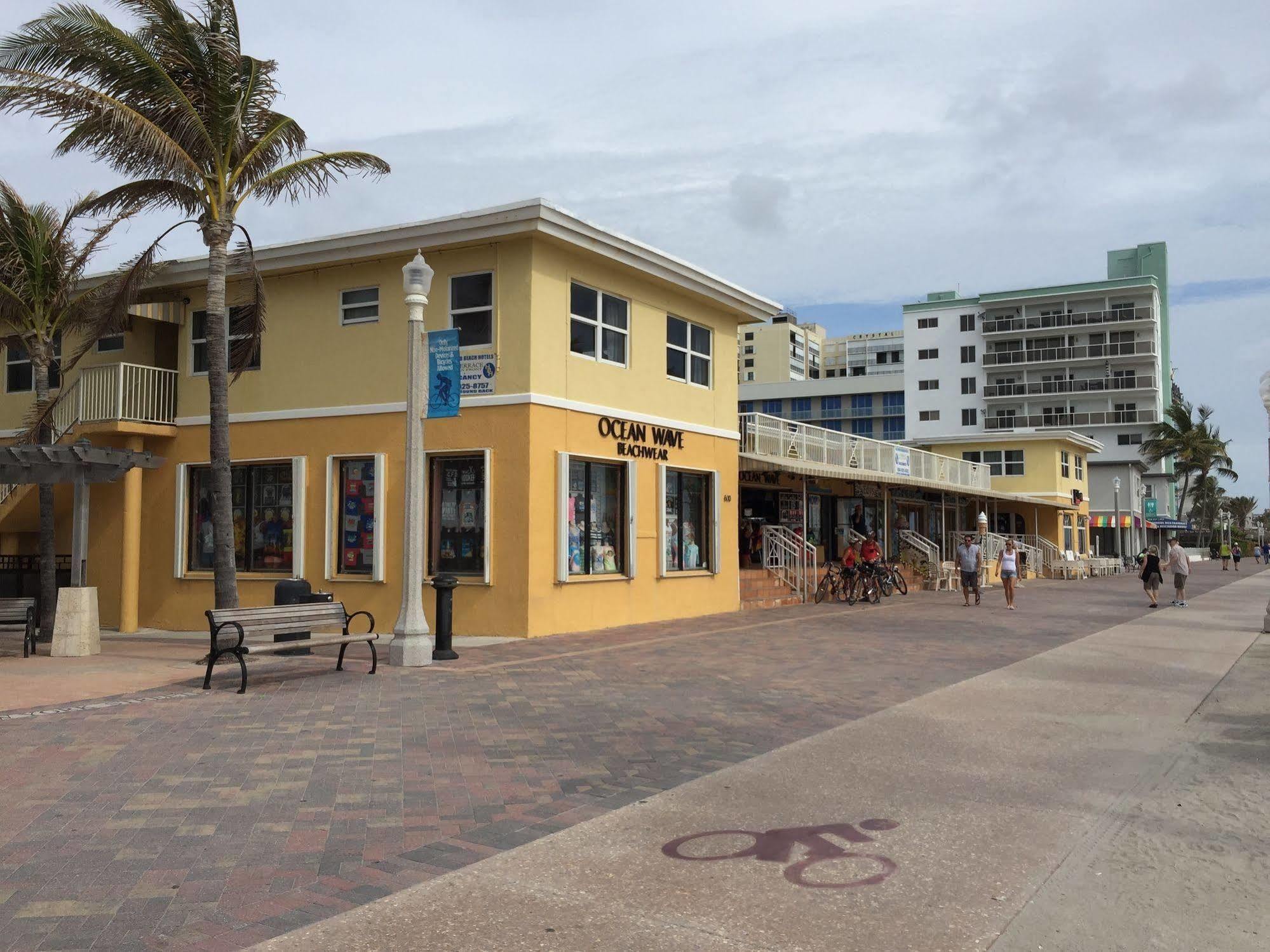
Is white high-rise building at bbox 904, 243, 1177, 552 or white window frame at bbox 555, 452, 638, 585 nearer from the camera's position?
white window frame at bbox 555, 452, 638, 585

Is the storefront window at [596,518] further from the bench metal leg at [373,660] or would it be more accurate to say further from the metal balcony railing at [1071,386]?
the metal balcony railing at [1071,386]

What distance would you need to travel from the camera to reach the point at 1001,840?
5438mm

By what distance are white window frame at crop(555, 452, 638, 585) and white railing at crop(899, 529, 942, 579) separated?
1471cm

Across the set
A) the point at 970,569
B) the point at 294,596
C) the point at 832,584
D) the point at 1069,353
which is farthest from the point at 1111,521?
the point at 294,596

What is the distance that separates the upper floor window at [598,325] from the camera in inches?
661

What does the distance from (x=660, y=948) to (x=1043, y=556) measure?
43.2 meters

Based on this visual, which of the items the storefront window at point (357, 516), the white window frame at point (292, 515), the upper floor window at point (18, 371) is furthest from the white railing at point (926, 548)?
the upper floor window at point (18, 371)

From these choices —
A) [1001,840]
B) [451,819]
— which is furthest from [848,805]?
[451,819]

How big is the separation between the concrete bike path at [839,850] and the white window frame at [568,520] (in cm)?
751

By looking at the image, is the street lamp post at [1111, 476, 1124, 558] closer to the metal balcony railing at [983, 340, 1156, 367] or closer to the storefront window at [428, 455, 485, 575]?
the metal balcony railing at [983, 340, 1156, 367]

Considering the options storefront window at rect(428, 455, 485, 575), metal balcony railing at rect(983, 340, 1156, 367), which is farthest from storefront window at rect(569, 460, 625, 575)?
metal balcony railing at rect(983, 340, 1156, 367)

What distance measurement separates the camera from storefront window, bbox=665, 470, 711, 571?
18.8 metres

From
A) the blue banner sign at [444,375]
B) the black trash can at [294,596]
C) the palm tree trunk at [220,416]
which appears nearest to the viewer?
the blue banner sign at [444,375]

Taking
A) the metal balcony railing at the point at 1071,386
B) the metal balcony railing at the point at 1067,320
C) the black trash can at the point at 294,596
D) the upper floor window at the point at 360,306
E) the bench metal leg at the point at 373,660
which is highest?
the metal balcony railing at the point at 1067,320
